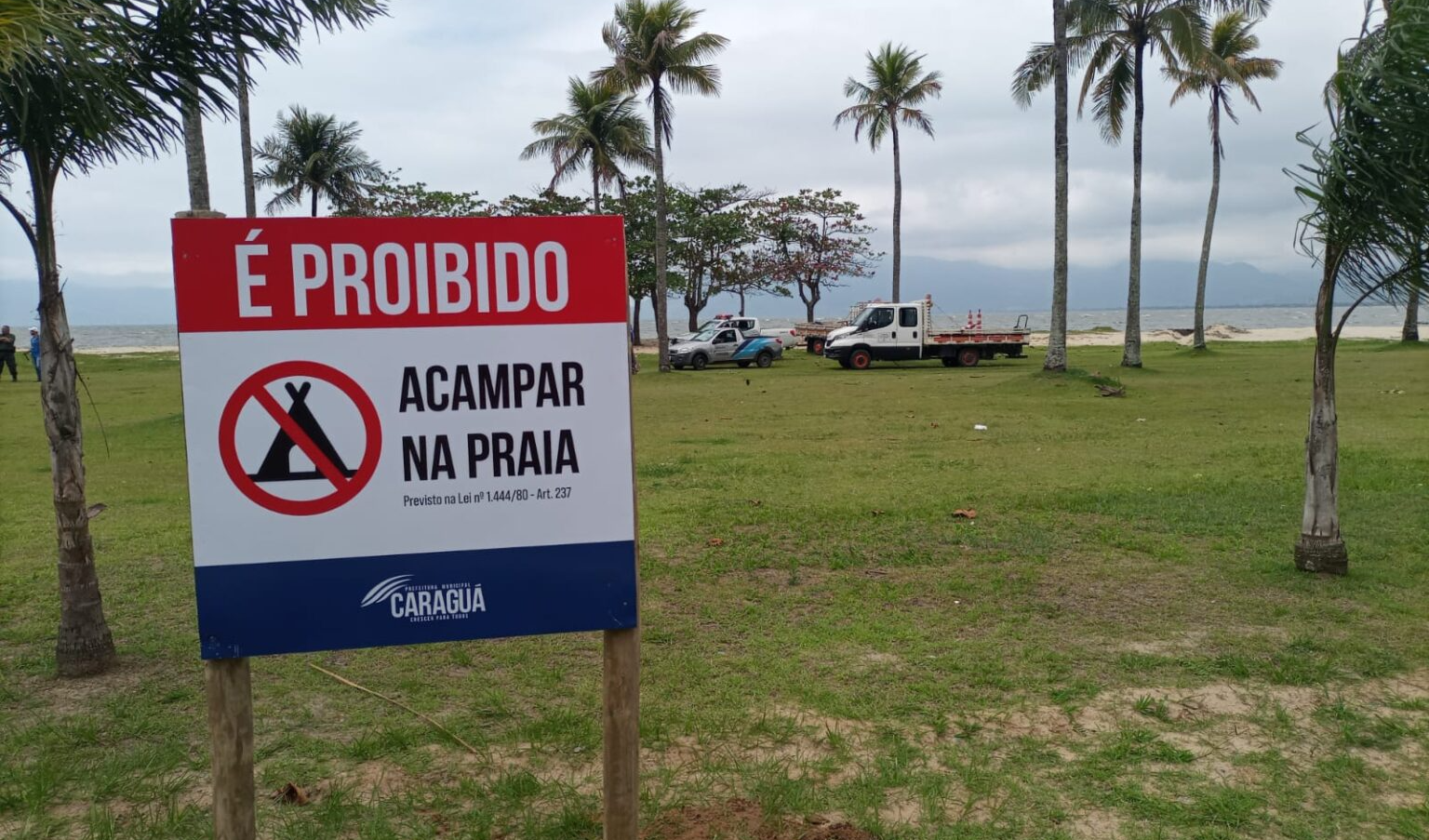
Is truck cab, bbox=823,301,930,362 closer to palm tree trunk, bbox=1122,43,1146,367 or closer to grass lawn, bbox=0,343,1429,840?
palm tree trunk, bbox=1122,43,1146,367

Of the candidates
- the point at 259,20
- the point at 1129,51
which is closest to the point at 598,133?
the point at 1129,51

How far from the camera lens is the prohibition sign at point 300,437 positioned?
2.49 metres

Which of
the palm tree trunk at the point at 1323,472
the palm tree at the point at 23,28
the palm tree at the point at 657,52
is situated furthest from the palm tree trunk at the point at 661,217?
the palm tree at the point at 23,28

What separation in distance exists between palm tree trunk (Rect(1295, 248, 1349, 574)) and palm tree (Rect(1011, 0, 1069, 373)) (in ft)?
49.8

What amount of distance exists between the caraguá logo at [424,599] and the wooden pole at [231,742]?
38 centimetres

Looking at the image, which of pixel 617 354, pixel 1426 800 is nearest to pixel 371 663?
pixel 617 354

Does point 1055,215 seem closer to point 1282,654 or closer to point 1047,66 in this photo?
point 1047,66

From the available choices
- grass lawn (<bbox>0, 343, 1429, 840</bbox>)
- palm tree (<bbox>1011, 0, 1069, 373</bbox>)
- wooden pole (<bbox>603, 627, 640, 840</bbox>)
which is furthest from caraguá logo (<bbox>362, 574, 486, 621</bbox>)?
palm tree (<bbox>1011, 0, 1069, 373</bbox>)

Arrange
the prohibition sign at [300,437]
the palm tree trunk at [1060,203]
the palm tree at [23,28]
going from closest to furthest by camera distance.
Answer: the prohibition sign at [300,437], the palm tree at [23,28], the palm tree trunk at [1060,203]

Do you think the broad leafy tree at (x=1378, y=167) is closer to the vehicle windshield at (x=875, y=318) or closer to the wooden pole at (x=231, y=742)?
the wooden pole at (x=231, y=742)

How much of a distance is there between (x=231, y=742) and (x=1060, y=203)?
21.2 metres

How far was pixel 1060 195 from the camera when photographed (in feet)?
69.1

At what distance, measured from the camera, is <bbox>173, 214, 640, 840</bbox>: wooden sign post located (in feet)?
8.17

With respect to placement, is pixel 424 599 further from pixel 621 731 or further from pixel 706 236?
pixel 706 236
